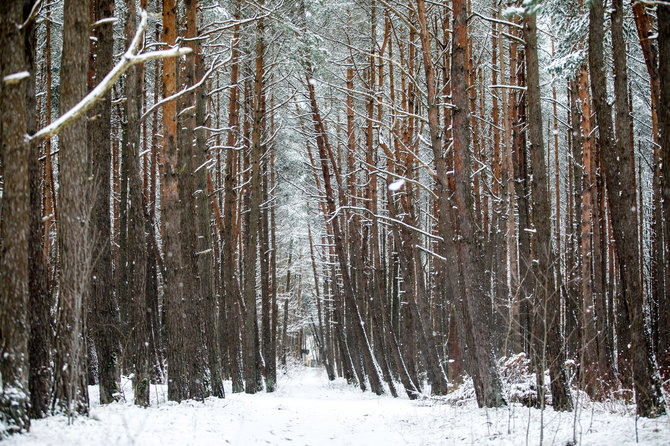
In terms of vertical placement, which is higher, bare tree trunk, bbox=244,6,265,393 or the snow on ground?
bare tree trunk, bbox=244,6,265,393

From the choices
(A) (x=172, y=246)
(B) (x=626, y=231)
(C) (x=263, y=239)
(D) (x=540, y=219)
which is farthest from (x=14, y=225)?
(C) (x=263, y=239)

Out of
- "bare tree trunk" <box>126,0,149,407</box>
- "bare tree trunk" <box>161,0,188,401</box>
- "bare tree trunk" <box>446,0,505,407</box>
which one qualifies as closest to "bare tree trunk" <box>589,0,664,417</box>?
"bare tree trunk" <box>446,0,505,407</box>

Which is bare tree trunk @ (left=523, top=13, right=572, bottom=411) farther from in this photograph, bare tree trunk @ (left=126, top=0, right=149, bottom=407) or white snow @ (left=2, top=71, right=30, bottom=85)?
white snow @ (left=2, top=71, right=30, bottom=85)

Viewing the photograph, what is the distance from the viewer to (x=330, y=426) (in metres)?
8.59

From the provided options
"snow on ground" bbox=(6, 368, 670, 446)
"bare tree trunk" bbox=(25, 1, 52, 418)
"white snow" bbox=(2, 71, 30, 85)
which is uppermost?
"white snow" bbox=(2, 71, 30, 85)

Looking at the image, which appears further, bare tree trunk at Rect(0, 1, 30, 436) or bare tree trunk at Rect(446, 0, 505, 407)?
bare tree trunk at Rect(446, 0, 505, 407)

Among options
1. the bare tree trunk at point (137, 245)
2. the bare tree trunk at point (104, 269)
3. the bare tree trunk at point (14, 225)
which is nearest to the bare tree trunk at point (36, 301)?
the bare tree trunk at point (14, 225)

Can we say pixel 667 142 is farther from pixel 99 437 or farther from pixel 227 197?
pixel 227 197

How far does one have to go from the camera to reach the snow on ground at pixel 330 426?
4.77m

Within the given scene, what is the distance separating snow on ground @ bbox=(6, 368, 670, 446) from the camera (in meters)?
4.77

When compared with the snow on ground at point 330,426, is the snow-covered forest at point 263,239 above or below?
above

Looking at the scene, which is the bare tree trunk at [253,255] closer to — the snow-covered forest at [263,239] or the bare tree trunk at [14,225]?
the snow-covered forest at [263,239]

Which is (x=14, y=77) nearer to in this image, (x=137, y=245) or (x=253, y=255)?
(x=137, y=245)

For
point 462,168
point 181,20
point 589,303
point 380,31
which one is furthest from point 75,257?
point 380,31
